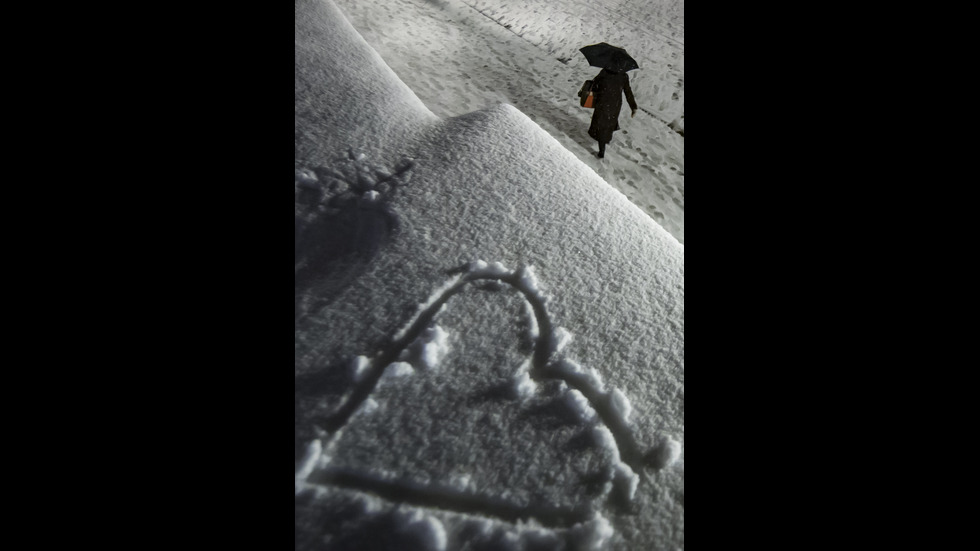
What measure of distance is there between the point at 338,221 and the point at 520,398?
44 cm

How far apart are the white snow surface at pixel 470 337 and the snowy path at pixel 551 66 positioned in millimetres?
878

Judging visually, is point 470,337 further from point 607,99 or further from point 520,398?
point 607,99

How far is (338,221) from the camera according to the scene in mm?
921

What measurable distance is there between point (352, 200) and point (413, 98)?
51 cm

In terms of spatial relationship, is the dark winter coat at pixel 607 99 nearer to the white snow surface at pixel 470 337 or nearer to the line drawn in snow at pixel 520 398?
the white snow surface at pixel 470 337

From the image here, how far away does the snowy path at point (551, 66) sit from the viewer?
6.97ft

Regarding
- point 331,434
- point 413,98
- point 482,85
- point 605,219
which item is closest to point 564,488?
point 331,434

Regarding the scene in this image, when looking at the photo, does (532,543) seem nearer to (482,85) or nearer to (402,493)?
(402,493)

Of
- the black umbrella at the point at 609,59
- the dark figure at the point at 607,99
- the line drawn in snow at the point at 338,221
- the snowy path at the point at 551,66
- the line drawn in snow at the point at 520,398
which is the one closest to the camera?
the line drawn in snow at the point at 520,398

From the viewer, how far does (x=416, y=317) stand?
2.65 feet

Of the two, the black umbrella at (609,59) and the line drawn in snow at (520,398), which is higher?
the black umbrella at (609,59)

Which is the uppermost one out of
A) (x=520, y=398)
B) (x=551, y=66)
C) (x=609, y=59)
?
(x=609, y=59)

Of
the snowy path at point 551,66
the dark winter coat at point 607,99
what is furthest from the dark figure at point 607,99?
the snowy path at point 551,66

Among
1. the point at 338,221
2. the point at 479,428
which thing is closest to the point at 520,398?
the point at 479,428
